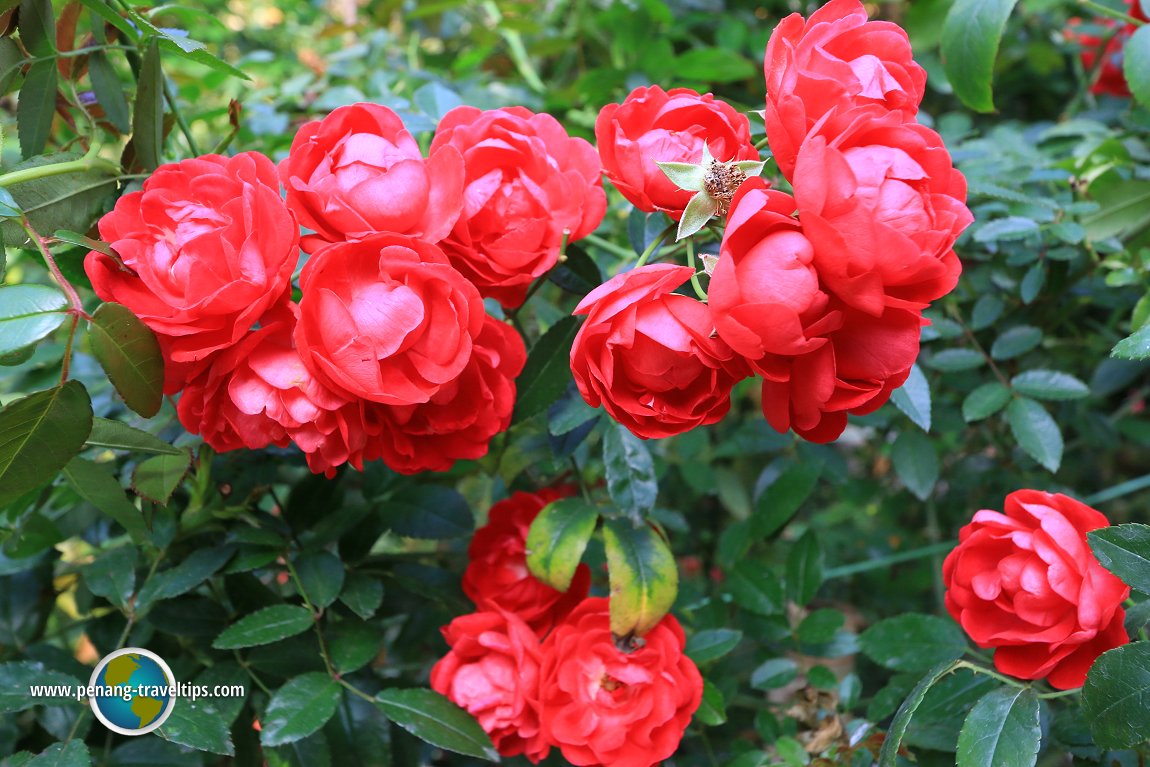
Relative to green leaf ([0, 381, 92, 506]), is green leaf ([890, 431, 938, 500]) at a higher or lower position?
lower

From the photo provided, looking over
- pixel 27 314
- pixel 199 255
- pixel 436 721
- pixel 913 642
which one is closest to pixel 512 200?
pixel 199 255

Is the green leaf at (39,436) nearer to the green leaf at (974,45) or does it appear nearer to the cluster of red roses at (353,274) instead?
the cluster of red roses at (353,274)

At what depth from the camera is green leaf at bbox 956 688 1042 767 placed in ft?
1.85

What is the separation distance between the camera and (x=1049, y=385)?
2.83 feet

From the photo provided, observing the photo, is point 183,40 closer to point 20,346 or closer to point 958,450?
point 20,346

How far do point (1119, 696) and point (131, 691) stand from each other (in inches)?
28.9

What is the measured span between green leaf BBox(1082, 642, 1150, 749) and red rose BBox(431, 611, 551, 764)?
0.39 m

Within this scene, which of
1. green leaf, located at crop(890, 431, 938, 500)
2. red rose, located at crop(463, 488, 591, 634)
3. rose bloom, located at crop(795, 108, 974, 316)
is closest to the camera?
rose bloom, located at crop(795, 108, 974, 316)

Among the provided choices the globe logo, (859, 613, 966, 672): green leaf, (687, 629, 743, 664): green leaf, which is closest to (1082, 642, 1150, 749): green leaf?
(859, 613, 966, 672): green leaf

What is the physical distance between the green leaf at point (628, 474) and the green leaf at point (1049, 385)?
0.45 m

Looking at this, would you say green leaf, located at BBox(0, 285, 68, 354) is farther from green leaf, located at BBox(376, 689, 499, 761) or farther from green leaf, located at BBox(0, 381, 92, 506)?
green leaf, located at BBox(376, 689, 499, 761)

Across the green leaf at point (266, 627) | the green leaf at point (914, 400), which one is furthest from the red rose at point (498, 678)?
the green leaf at point (914, 400)

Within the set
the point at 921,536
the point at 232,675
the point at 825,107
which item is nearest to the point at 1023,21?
the point at 921,536

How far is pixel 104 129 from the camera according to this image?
76 cm
